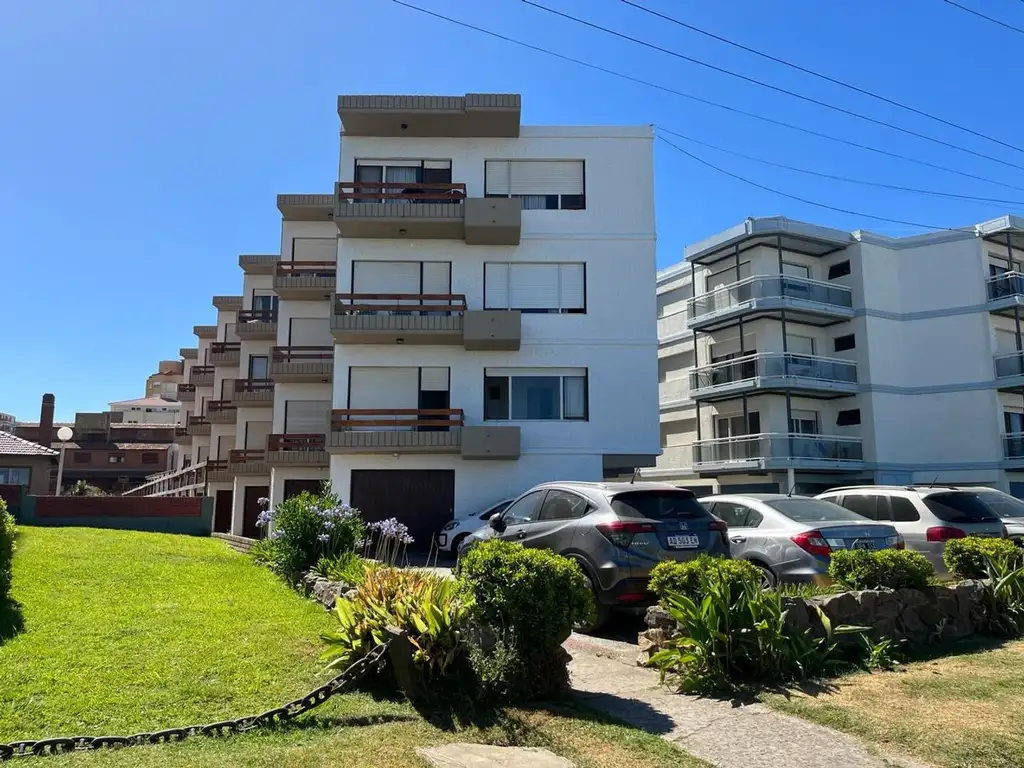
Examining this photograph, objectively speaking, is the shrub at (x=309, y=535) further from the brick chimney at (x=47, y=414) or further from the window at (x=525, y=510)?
the brick chimney at (x=47, y=414)

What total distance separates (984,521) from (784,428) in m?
21.0

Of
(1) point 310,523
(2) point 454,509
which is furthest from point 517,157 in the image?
(1) point 310,523

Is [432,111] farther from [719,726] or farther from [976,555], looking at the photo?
[719,726]

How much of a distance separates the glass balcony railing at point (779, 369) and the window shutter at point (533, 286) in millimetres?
11878

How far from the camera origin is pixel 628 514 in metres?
8.46

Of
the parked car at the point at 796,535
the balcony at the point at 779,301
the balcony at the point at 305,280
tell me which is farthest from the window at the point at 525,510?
the balcony at the point at 779,301

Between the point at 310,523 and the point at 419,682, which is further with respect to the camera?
the point at 310,523

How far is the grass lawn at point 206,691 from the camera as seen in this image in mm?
4715

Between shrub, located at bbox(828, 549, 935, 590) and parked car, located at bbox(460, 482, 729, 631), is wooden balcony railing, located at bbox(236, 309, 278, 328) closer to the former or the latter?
parked car, located at bbox(460, 482, 729, 631)

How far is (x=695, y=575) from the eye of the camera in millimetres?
7000

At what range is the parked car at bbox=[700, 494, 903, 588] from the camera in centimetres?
937

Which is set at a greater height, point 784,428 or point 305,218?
point 305,218

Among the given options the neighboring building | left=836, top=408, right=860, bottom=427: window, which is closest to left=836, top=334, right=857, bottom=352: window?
left=836, top=408, right=860, bottom=427: window

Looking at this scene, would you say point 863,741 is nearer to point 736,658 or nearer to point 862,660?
point 736,658
